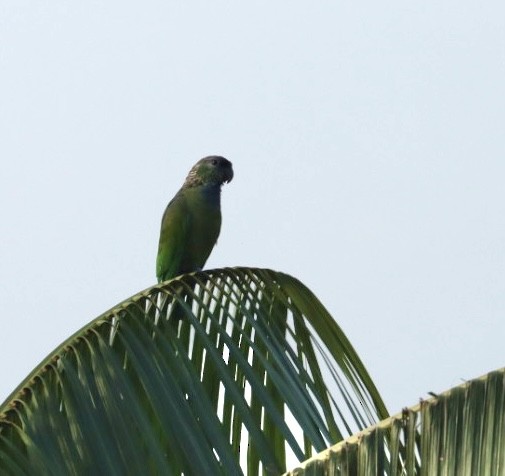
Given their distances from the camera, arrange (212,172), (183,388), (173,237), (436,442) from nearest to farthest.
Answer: (436,442), (183,388), (212,172), (173,237)

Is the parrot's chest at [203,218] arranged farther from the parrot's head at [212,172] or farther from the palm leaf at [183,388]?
the palm leaf at [183,388]

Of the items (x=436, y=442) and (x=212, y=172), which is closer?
(x=436, y=442)

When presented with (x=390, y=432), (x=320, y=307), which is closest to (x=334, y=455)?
(x=390, y=432)

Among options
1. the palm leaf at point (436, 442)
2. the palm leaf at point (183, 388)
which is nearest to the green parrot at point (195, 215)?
the palm leaf at point (183, 388)

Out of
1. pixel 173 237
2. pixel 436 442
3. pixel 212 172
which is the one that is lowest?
pixel 436 442

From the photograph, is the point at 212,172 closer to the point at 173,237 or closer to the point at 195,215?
the point at 195,215

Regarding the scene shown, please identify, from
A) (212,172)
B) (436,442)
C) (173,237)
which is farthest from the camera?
(173,237)

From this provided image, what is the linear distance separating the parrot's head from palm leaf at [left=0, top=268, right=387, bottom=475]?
223cm

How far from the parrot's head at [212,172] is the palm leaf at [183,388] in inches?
87.7

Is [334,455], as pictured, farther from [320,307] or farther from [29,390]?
[320,307]

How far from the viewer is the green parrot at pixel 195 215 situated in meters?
7.20

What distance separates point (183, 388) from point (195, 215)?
3.27 meters

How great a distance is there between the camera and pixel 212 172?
7184 millimetres

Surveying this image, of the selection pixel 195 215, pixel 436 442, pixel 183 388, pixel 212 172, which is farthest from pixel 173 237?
pixel 436 442
